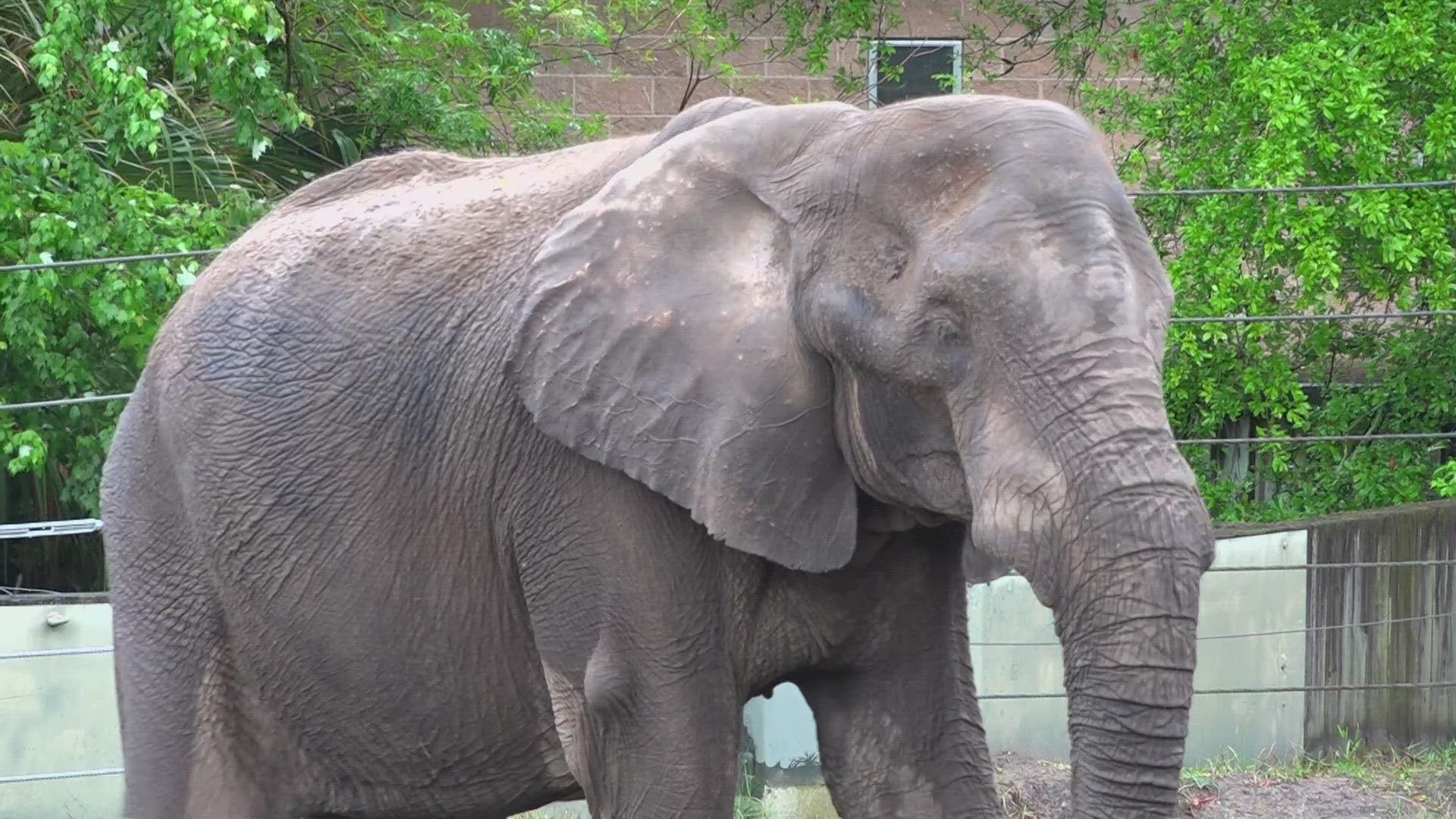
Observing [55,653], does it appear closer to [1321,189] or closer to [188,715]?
[188,715]

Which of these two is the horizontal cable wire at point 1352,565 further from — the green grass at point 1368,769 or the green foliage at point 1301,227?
the green grass at point 1368,769

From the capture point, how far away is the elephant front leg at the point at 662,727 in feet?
13.2

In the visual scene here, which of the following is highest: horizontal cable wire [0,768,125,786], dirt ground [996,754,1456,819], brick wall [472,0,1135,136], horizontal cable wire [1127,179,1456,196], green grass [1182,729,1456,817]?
brick wall [472,0,1135,136]

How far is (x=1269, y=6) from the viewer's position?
873cm

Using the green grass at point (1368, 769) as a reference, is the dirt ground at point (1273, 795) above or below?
above

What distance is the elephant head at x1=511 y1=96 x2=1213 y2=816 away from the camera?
326 cm

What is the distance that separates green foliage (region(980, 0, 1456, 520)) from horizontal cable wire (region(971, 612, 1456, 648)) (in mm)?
655

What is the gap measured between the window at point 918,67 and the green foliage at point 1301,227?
63.7 inches

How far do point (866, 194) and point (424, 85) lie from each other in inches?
247

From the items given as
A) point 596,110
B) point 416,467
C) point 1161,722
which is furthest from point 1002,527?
point 596,110

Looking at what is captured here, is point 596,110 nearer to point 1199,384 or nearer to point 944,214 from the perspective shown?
point 1199,384

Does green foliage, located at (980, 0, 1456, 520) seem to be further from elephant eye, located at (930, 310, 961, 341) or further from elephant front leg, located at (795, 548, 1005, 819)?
elephant eye, located at (930, 310, 961, 341)

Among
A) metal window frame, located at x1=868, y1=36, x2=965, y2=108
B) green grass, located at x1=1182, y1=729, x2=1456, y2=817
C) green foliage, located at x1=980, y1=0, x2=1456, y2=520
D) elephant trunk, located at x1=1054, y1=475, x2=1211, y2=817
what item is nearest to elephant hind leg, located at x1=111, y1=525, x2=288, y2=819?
elephant trunk, located at x1=1054, y1=475, x2=1211, y2=817

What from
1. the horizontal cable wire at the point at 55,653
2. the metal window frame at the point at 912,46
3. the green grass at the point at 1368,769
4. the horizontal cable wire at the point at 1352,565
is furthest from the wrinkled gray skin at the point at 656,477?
the metal window frame at the point at 912,46
